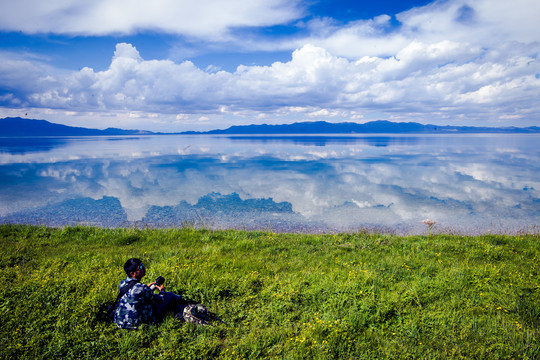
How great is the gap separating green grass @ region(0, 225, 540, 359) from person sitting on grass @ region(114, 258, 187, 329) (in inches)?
10.0

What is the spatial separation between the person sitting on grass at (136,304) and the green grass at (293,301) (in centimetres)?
25

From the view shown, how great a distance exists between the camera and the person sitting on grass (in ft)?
22.6

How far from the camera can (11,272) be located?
952 cm

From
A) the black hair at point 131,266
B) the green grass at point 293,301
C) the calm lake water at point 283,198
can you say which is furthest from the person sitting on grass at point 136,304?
the calm lake water at point 283,198

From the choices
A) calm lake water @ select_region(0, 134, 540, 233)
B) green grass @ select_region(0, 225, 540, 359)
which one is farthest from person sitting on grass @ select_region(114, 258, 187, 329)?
calm lake water @ select_region(0, 134, 540, 233)

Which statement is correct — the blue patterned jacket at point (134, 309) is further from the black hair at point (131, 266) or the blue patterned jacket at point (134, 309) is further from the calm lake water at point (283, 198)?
the calm lake water at point (283, 198)

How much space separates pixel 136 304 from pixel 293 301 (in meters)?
3.97

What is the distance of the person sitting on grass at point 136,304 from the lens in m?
6.89

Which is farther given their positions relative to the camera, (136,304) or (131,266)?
(131,266)

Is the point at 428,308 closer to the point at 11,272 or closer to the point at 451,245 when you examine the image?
the point at 451,245

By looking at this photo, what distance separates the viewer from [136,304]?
691 centimetres

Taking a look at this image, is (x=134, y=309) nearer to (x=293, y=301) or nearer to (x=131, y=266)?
(x=131, y=266)

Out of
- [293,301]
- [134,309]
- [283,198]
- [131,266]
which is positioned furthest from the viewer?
[283,198]

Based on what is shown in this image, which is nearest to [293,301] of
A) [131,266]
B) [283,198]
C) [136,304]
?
[136,304]
